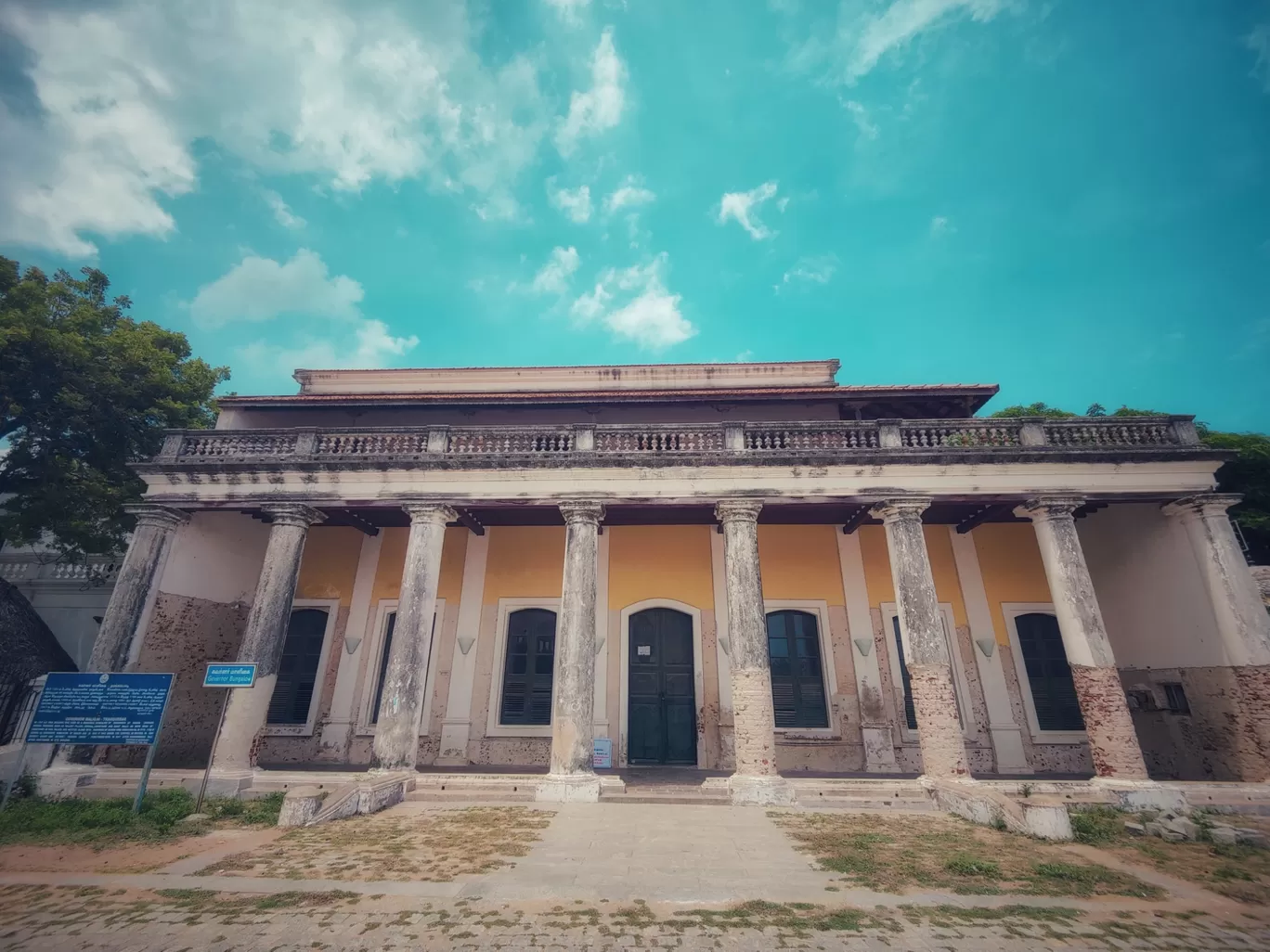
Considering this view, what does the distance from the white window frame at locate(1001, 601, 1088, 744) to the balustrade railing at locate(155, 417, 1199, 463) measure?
12.7 ft

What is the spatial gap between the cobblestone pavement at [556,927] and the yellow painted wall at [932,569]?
27.9ft

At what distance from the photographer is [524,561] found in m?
13.7

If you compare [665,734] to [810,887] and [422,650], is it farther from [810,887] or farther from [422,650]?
[810,887]

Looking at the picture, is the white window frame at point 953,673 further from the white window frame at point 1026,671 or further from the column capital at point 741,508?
the column capital at point 741,508

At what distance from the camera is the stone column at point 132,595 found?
982 centimetres

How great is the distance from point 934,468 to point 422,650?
33.6 ft

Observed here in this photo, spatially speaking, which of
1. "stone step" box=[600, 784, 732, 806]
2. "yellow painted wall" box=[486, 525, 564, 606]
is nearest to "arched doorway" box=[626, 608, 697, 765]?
"yellow painted wall" box=[486, 525, 564, 606]

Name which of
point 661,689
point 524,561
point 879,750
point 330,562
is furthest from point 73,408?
point 879,750

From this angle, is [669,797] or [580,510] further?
[580,510]

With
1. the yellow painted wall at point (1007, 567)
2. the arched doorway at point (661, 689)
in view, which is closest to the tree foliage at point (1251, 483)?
the yellow painted wall at point (1007, 567)

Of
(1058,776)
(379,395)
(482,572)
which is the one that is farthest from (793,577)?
(379,395)

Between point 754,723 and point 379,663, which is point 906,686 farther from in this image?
point 379,663

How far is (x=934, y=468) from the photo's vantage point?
10648 mm

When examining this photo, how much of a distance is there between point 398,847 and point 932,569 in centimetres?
1236
